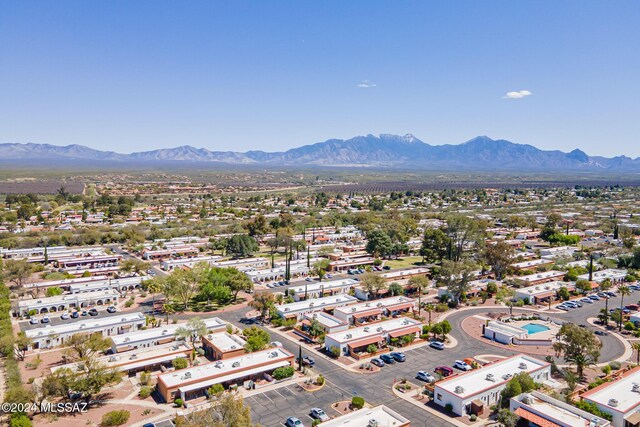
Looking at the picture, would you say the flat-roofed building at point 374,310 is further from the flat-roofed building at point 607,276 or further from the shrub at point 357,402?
the flat-roofed building at point 607,276

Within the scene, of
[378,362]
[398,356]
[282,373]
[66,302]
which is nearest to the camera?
[282,373]

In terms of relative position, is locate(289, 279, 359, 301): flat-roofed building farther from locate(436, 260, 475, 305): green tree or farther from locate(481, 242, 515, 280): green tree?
locate(481, 242, 515, 280): green tree

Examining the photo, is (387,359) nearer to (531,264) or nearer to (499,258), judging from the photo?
(499,258)

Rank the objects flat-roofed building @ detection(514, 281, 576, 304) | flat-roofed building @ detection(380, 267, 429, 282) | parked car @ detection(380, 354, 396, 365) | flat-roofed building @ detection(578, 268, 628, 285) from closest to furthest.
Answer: parked car @ detection(380, 354, 396, 365) → flat-roofed building @ detection(514, 281, 576, 304) → flat-roofed building @ detection(578, 268, 628, 285) → flat-roofed building @ detection(380, 267, 429, 282)

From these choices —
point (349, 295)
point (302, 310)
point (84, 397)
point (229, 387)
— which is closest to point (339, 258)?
point (349, 295)

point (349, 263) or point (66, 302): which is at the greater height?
point (349, 263)

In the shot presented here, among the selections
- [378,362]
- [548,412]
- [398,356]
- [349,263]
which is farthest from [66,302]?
[548,412]

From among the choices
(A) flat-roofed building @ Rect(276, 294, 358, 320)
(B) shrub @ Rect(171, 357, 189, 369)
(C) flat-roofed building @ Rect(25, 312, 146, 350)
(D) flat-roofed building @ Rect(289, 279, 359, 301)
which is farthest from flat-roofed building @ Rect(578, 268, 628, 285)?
(C) flat-roofed building @ Rect(25, 312, 146, 350)
